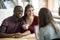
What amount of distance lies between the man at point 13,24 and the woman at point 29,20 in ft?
0.21

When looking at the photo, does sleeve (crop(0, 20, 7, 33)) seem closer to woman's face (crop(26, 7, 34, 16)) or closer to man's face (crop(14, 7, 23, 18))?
man's face (crop(14, 7, 23, 18))

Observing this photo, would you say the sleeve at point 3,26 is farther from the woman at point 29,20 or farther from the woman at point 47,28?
the woman at point 47,28

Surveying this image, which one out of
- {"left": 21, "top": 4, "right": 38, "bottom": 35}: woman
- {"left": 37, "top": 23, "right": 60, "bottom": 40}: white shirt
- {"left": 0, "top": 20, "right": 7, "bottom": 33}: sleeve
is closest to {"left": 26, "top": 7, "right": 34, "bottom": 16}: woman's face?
{"left": 21, "top": 4, "right": 38, "bottom": 35}: woman

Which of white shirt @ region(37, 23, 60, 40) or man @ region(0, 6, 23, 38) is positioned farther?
man @ region(0, 6, 23, 38)

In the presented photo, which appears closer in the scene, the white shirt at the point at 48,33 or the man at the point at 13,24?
the white shirt at the point at 48,33

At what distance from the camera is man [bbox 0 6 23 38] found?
65.1 inches

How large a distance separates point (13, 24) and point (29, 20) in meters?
0.20

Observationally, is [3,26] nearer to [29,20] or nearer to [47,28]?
[29,20]

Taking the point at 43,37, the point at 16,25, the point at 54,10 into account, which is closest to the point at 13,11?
the point at 16,25

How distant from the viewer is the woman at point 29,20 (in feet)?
5.44

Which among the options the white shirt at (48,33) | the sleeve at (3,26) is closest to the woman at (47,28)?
the white shirt at (48,33)

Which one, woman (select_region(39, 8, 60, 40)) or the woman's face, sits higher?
the woman's face

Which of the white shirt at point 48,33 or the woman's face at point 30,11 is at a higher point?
the woman's face at point 30,11

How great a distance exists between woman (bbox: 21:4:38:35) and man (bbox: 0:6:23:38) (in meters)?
0.06
